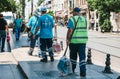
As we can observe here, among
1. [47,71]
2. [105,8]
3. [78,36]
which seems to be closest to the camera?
[78,36]

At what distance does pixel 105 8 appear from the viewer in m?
49.9

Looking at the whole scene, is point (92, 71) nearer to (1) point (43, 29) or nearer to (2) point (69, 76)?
(2) point (69, 76)

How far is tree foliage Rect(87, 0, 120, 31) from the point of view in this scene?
48.6 meters

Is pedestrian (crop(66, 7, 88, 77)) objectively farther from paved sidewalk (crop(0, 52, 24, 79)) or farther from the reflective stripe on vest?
paved sidewalk (crop(0, 52, 24, 79))

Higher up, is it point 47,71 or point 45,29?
point 45,29

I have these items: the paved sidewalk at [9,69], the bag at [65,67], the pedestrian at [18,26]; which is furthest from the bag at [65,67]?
the pedestrian at [18,26]

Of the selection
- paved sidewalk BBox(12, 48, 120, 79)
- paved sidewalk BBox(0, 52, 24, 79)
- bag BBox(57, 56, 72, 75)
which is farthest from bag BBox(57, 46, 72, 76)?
paved sidewalk BBox(0, 52, 24, 79)

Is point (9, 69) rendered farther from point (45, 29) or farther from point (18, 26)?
point (18, 26)

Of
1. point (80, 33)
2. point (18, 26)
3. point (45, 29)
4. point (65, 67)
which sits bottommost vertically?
point (18, 26)

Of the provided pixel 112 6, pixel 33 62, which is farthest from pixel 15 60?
pixel 112 6

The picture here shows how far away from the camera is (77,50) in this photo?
465 inches

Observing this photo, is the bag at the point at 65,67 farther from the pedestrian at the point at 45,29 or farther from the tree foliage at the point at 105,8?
the tree foliage at the point at 105,8

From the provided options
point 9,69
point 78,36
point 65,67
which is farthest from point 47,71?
point 9,69

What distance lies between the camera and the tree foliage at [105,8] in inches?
1914
